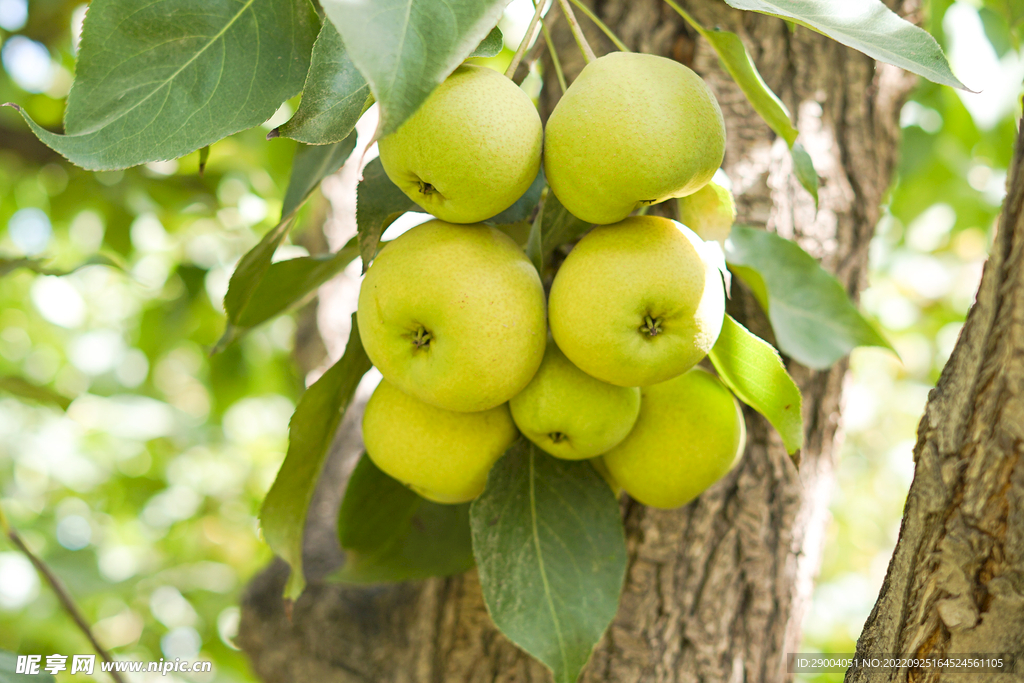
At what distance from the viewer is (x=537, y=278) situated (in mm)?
710

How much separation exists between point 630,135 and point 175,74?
0.42 metres

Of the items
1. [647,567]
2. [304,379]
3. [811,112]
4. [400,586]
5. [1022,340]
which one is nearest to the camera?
[1022,340]

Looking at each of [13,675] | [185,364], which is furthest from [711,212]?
[185,364]

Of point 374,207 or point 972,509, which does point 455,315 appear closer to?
point 374,207

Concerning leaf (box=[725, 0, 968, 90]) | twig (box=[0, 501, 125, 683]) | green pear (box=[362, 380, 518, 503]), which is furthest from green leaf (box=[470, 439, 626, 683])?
twig (box=[0, 501, 125, 683])

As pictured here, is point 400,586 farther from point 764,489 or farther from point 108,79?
point 108,79

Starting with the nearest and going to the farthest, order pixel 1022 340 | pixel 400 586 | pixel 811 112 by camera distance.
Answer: pixel 1022 340 → pixel 811 112 → pixel 400 586

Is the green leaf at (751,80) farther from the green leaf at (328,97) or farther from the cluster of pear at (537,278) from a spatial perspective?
the green leaf at (328,97)

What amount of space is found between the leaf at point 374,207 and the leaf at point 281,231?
10 centimetres

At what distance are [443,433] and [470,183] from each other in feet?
0.89

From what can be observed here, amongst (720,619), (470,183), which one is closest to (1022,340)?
(470,183)

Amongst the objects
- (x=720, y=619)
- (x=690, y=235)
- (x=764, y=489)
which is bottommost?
(x=720, y=619)

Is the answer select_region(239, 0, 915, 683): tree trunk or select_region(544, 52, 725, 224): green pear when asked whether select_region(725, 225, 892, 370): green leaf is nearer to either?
select_region(239, 0, 915, 683): tree trunk

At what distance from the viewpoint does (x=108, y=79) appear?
0.63 meters
